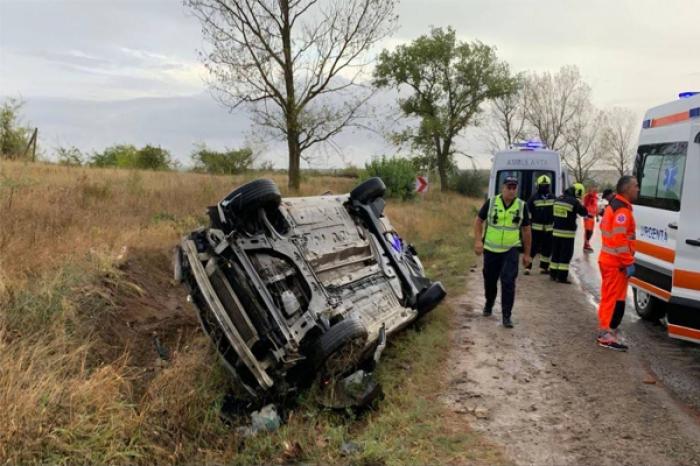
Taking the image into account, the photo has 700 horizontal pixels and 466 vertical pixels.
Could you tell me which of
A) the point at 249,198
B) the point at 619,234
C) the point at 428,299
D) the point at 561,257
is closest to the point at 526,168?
the point at 561,257

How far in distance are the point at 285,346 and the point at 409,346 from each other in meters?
1.69

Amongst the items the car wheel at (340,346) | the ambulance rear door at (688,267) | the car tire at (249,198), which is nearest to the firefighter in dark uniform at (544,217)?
the ambulance rear door at (688,267)

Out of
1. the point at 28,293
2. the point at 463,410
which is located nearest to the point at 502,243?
the point at 463,410

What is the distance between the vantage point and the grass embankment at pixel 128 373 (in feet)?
10.6

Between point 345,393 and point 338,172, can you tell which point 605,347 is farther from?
point 338,172

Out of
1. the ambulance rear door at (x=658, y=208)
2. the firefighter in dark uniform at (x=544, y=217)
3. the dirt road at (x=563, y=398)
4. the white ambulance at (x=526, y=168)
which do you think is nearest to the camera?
the dirt road at (x=563, y=398)

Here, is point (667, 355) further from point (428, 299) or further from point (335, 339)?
point (335, 339)

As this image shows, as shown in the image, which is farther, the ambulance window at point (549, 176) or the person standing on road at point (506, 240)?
the ambulance window at point (549, 176)

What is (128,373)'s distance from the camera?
4.45m

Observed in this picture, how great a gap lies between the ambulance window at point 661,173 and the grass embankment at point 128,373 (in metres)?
2.47

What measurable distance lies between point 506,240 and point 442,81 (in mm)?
31593

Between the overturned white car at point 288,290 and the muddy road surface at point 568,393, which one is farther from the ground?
the overturned white car at point 288,290

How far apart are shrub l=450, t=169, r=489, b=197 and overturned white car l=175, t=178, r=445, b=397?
107 feet

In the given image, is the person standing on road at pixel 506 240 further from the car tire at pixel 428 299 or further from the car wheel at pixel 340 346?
the car wheel at pixel 340 346
